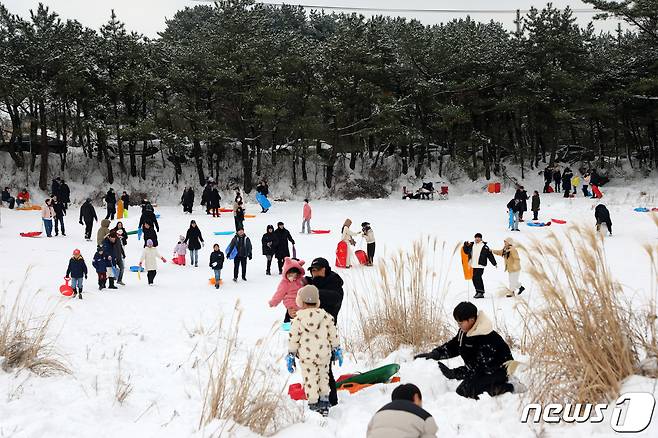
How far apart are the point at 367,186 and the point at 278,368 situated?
27213 mm

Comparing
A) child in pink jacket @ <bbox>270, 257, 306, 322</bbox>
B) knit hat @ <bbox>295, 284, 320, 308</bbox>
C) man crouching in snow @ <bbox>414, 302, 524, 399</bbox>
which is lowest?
man crouching in snow @ <bbox>414, 302, 524, 399</bbox>

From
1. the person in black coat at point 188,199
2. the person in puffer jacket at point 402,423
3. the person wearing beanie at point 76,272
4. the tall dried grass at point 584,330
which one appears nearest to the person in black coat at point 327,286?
the tall dried grass at point 584,330

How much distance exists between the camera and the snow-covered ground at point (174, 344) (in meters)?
4.24

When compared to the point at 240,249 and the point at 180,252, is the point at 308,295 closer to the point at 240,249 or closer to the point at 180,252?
the point at 240,249

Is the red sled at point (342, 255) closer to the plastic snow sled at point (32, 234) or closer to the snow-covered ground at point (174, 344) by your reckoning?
the snow-covered ground at point (174, 344)

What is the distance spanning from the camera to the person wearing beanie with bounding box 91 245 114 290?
461 inches

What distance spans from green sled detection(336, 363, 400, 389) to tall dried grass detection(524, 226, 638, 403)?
5.36 ft

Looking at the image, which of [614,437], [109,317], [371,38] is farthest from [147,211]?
[371,38]

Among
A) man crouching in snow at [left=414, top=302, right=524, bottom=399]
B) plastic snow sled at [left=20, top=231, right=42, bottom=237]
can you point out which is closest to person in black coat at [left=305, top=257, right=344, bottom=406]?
man crouching in snow at [left=414, top=302, right=524, bottom=399]

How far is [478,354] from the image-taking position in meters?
4.77

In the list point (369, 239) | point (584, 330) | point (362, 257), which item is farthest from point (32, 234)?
point (584, 330)

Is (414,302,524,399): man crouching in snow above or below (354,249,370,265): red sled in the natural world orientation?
above

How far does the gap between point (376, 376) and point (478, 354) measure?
109cm

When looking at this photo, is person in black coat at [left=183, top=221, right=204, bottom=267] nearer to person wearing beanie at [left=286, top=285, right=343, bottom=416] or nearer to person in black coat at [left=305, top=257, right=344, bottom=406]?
person in black coat at [left=305, top=257, right=344, bottom=406]
